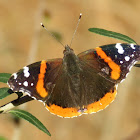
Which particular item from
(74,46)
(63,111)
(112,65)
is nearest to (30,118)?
(63,111)

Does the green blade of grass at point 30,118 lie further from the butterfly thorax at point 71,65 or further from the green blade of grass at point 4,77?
the butterfly thorax at point 71,65

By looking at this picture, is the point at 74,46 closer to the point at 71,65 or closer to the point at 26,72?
the point at 71,65

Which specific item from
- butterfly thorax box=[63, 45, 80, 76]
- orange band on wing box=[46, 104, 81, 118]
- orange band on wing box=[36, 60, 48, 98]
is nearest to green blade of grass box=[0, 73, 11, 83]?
orange band on wing box=[36, 60, 48, 98]

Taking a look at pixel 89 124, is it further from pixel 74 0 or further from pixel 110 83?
pixel 110 83

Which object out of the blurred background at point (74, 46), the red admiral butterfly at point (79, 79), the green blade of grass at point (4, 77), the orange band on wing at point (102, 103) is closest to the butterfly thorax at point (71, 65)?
the red admiral butterfly at point (79, 79)

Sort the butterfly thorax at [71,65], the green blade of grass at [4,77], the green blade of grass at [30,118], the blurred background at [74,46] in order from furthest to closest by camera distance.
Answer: the blurred background at [74,46]
the butterfly thorax at [71,65]
the green blade of grass at [4,77]
the green blade of grass at [30,118]

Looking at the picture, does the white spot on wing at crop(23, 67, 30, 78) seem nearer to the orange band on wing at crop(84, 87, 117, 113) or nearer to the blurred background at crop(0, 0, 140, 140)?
the orange band on wing at crop(84, 87, 117, 113)

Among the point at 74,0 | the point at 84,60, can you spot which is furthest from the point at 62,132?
the point at 84,60
